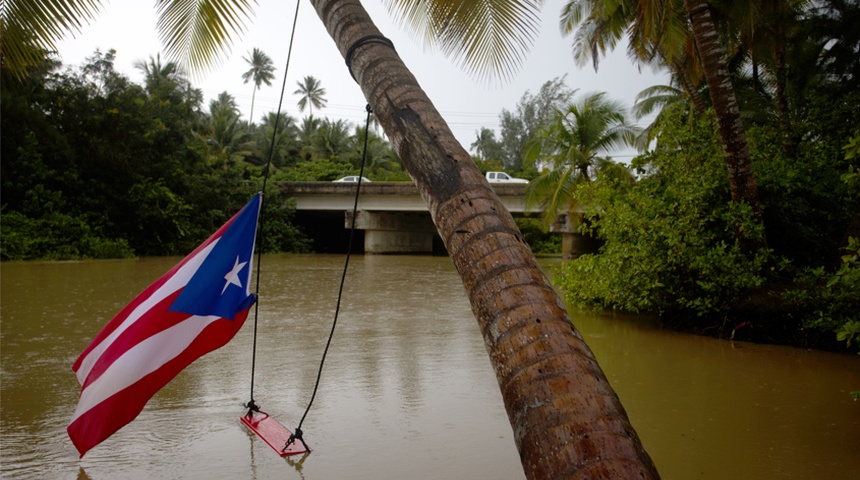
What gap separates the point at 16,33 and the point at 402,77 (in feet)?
8.78

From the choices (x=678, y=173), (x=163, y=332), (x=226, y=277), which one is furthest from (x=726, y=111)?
(x=163, y=332)

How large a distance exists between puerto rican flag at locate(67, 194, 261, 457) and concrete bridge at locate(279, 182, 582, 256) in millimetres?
24898

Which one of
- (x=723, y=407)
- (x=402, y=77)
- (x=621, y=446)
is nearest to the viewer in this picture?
(x=621, y=446)

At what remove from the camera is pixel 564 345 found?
2.05 metres

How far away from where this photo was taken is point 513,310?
2.17 m

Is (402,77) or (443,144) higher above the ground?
(402,77)

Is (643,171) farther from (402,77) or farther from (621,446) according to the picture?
(621,446)

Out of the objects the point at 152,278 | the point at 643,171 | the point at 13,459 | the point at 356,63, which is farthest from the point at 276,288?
the point at 356,63

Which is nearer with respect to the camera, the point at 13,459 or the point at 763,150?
the point at 13,459

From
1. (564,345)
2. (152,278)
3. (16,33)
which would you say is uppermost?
(16,33)

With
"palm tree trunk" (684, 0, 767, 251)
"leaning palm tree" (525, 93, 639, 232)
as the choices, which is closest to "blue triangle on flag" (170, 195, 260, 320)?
"palm tree trunk" (684, 0, 767, 251)

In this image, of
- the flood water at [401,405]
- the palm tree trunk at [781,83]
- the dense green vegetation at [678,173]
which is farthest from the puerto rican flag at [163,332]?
the palm tree trunk at [781,83]

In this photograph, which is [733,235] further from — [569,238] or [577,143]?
[569,238]

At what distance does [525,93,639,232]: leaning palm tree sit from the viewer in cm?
1966
